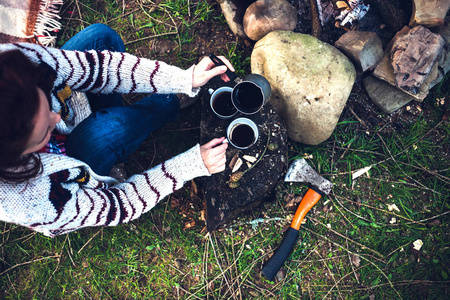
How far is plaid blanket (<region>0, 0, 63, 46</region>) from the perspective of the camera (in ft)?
8.36

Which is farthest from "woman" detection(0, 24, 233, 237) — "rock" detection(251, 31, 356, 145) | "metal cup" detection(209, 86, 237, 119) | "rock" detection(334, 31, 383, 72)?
"rock" detection(334, 31, 383, 72)

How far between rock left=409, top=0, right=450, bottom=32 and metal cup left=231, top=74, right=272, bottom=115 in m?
1.34

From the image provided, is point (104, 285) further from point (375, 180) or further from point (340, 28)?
point (340, 28)

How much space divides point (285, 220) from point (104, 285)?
1.76 meters

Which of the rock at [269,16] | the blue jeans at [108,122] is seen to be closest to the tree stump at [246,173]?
the blue jeans at [108,122]

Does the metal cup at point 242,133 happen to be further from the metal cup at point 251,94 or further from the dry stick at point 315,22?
the dry stick at point 315,22

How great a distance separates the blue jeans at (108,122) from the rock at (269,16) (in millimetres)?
966

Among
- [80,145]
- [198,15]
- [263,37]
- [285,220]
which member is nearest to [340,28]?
[263,37]

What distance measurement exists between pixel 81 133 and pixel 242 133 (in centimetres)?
110

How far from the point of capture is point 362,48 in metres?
2.21

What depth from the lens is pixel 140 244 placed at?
2.51 m

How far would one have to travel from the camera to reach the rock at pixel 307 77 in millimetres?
2188

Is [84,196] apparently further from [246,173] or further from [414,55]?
[414,55]

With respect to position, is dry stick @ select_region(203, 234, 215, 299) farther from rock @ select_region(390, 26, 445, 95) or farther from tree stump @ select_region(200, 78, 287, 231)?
rock @ select_region(390, 26, 445, 95)
